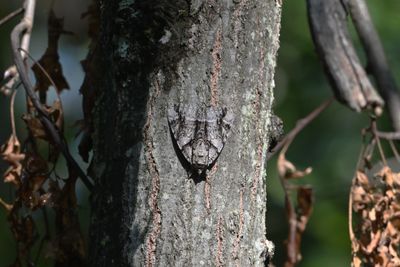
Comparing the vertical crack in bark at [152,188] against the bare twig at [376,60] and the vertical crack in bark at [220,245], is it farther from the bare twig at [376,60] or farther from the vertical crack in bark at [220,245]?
the bare twig at [376,60]

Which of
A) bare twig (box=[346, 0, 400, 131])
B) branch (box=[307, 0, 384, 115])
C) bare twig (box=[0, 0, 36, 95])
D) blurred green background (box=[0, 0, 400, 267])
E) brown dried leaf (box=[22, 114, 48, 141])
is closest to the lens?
brown dried leaf (box=[22, 114, 48, 141])

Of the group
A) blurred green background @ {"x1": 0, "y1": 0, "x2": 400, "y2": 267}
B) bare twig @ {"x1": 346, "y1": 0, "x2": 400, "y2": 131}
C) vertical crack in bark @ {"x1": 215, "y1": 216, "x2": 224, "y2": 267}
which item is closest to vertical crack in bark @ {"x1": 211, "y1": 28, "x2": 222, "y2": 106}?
vertical crack in bark @ {"x1": 215, "y1": 216, "x2": 224, "y2": 267}

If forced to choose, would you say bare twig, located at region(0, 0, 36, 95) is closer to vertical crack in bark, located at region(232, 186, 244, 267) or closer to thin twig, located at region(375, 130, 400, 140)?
vertical crack in bark, located at region(232, 186, 244, 267)

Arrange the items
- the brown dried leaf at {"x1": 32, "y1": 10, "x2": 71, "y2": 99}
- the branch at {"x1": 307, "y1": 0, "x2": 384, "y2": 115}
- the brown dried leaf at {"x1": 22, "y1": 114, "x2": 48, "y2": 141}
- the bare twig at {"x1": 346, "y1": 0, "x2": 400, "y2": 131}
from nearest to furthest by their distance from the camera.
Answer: the brown dried leaf at {"x1": 22, "y1": 114, "x2": 48, "y2": 141} < the branch at {"x1": 307, "y1": 0, "x2": 384, "y2": 115} < the brown dried leaf at {"x1": 32, "y1": 10, "x2": 71, "y2": 99} < the bare twig at {"x1": 346, "y1": 0, "x2": 400, "y2": 131}

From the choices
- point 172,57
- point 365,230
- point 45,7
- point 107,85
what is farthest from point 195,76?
point 45,7

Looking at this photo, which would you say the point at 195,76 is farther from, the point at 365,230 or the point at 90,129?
the point at 365,230

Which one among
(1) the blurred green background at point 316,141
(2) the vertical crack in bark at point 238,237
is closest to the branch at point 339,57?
(2) the vertical crack in bark at point 238,237
